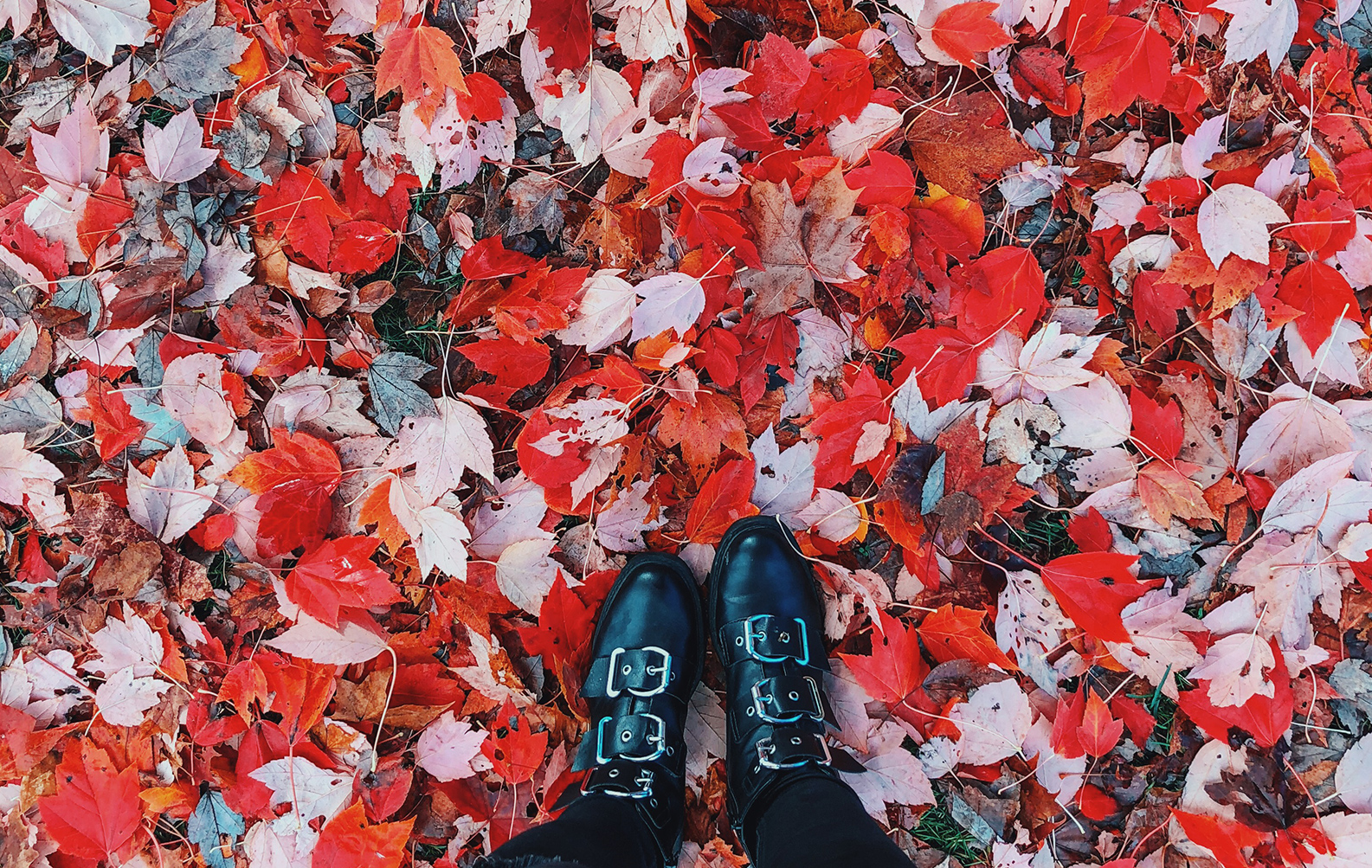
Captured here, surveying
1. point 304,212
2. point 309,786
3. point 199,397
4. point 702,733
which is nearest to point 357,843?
point 309,786

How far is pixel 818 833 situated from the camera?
1.23m

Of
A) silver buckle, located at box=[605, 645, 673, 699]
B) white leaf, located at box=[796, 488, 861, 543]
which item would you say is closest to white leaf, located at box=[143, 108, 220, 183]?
silver buckle, located at box=[605, 645, 673, 699]

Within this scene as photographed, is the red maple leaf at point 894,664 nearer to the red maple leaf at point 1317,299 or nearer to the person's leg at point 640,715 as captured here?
the person's leg at point 640,715

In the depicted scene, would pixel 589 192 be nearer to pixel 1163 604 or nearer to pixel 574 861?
pixel 574 861

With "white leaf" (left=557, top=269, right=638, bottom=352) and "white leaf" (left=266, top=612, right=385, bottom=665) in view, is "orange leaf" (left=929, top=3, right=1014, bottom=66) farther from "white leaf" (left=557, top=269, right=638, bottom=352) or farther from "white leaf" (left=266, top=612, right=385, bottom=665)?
"white leaf" (left=266, top=612, right=385, bottom=665)

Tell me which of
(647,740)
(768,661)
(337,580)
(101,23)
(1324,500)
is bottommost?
(647,740)

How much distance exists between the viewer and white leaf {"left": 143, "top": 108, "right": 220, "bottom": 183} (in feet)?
4.96

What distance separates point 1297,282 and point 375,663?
6.78ft

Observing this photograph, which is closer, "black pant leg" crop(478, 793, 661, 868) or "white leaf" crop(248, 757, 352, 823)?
"black pant leg" crop(478, 793, 661, 868)

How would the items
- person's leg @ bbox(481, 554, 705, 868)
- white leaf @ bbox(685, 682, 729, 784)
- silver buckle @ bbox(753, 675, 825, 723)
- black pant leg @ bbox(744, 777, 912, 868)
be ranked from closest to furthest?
black pant leg @ bbox(744, 777, 912, 868) < person's leg @ bbox(481, 554, 705, 868) < silver buckle @ bbox(753, 675, 825, 723) < white leaf @ bbox(685, 682, 729, 784)

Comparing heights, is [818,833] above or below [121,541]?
below

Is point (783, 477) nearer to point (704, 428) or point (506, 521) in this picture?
point (704, 428)

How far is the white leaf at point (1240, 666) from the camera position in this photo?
1.45 m

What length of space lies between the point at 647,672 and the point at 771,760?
0.31 metres
